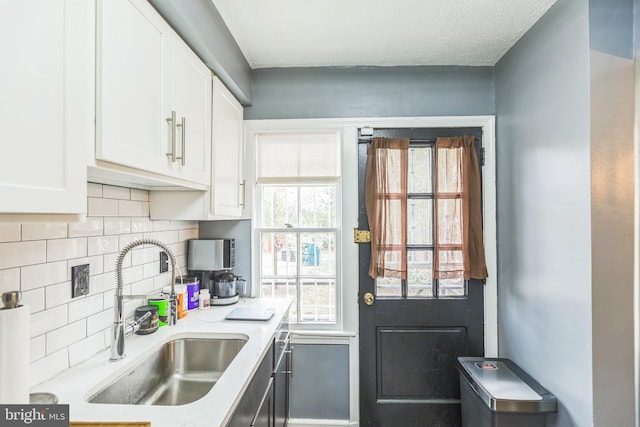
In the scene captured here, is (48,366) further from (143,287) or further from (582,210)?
(582,210)

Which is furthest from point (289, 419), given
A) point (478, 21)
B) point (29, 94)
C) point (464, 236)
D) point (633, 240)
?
point (478, 21)

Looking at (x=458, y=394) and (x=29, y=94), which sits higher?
(x=29, y=94)

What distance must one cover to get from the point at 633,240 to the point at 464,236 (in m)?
0.89

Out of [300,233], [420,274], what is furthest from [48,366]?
[420,274]

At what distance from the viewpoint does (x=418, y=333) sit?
229 centimetres

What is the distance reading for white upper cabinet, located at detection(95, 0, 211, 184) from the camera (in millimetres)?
977

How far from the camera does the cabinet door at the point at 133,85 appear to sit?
0.97 meters

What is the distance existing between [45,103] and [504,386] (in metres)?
2.14

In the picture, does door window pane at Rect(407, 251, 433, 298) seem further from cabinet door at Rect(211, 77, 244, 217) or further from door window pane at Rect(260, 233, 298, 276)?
cabinet door at Rect(211, 77, 244, 217)

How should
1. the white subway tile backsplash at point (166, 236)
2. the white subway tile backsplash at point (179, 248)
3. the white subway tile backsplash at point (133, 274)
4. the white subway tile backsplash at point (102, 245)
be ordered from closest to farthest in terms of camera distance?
the white subway tile backsplash at point (102, 245), the white subway tile backsplash at point (133, 274), the white subway tile backsplash at point (166, 236), the white subway tile backsplash at point (179, 248)

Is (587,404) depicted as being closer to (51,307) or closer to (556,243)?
(556,243)

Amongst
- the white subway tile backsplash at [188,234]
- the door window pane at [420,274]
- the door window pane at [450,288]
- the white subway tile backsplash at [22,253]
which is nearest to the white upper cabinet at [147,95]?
the white subway tile backsplash at [22,253]

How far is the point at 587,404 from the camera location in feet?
4.65

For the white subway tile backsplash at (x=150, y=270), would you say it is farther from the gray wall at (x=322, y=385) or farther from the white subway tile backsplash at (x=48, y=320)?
the gray wall at (x=322, y=385)
